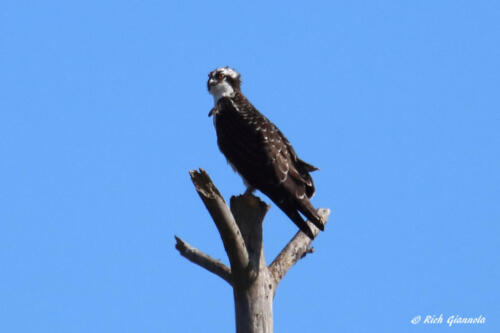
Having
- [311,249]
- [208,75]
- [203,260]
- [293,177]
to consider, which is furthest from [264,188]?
[208,75]

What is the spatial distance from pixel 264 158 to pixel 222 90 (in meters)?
1.91

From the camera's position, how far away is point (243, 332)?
20.7 feet

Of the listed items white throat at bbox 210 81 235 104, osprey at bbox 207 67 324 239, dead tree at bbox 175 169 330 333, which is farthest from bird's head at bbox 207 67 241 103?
dead tree at bbox 175 169 330 333

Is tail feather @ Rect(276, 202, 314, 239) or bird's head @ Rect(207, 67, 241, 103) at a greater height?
bird's head @ Rect(207, 67, 241, 103)

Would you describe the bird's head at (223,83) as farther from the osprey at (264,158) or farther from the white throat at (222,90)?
the osprey at (264,158)

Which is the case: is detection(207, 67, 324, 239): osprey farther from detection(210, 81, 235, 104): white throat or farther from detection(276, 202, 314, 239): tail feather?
detection(210, 81, 235, 104): white throat

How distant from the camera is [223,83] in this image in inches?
371

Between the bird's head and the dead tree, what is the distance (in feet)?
9.26

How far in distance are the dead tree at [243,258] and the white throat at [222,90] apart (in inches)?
108

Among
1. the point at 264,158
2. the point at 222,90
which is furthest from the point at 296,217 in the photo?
the point at 222,90

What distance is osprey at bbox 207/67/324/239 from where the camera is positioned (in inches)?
285

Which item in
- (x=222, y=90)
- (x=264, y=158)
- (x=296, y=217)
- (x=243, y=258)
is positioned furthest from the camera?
(x=222, y=90)

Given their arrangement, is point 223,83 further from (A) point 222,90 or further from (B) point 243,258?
(B) point 243,258

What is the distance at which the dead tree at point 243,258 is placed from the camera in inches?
233
